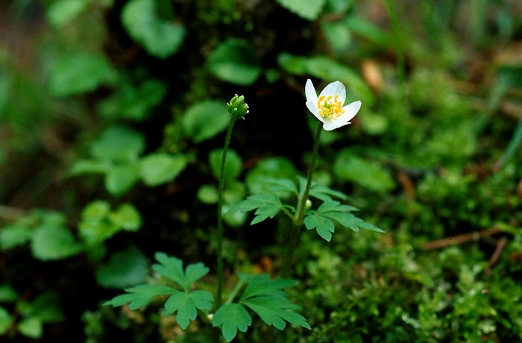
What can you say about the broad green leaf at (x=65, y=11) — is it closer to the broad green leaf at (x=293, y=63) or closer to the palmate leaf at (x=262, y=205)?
the broad green leaf at (x=293, y=63)

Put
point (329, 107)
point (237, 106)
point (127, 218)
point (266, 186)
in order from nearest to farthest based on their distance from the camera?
point (237, 106) → point (329, 107) → point (266, 186) → point (127, 218)

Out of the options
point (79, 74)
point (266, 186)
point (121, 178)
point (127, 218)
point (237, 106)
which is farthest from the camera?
point (79, 74)

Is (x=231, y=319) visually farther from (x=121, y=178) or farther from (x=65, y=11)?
(x=65, y=11)

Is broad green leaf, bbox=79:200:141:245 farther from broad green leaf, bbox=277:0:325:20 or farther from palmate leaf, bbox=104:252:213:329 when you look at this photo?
broad green leaf, bbox=277:0:325:20

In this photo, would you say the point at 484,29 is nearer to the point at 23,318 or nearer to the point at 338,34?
the point at 338,34

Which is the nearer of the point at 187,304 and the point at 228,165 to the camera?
the point at 187,304

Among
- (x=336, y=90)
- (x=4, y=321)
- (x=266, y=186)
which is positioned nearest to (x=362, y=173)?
(x=266, y=186)

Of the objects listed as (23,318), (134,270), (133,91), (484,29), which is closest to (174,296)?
(134,270)

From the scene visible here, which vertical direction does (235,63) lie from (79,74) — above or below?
above
